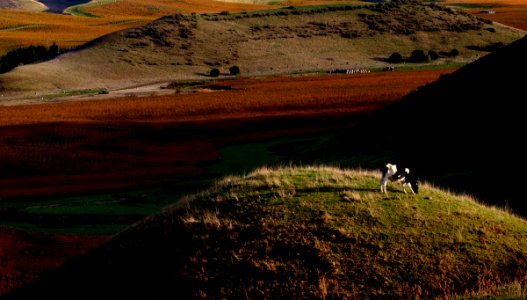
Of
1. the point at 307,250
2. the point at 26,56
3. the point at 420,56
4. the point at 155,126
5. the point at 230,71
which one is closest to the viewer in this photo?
the point at 307,250

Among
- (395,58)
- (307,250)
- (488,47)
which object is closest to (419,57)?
(395,58)

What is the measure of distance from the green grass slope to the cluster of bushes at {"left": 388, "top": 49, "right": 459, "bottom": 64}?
351ft

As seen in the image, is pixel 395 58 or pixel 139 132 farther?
pixel 395 58

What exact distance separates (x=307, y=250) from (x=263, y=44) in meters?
121

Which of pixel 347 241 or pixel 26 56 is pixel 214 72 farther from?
pixel 347 241

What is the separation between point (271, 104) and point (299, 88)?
14.6 metres

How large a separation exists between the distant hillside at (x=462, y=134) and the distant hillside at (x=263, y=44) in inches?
2999

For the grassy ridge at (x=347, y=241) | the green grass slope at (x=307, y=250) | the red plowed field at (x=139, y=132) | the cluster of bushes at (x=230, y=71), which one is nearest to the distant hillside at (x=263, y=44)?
the cluster of bushes at (x=230, y=71)

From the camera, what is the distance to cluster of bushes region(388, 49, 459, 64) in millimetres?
121562

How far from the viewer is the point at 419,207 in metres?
16.7

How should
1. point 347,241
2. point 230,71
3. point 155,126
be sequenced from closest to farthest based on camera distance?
point 347,241, point 155,126, point 230,71

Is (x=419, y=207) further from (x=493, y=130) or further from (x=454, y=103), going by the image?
(x=454, y=103)

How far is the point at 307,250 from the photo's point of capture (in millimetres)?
14945

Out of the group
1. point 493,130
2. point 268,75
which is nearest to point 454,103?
point 493,130
